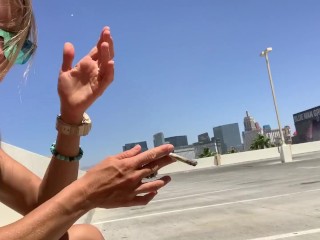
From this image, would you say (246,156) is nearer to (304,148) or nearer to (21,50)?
(304,148)

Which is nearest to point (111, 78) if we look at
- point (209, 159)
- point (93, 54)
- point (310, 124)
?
point (93, 54)

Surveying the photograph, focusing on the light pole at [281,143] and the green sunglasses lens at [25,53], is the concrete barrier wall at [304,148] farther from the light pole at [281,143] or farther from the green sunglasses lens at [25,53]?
the green sunglasses lens at [25,53]

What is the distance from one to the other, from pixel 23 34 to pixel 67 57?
0.25 metres

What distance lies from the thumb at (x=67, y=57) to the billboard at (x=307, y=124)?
290 ft

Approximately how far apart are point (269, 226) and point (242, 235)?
554 millimetres

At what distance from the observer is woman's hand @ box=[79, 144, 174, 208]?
1.39 meters

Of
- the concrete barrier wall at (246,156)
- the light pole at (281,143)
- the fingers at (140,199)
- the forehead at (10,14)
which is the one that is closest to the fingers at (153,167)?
the fingers at (140,199)

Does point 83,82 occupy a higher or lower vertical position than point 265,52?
lower

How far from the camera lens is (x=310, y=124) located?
8906 cm


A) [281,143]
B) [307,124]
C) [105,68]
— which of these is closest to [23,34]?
[105,68]

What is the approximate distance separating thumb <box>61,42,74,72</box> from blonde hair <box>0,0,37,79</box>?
154mm

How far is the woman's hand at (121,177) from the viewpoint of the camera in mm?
1393

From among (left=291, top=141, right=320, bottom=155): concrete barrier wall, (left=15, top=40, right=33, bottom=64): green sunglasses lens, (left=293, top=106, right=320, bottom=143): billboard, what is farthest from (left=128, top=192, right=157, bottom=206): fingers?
(left=293, top=106, right=320, bottom=143): billboard

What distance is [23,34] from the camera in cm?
179
